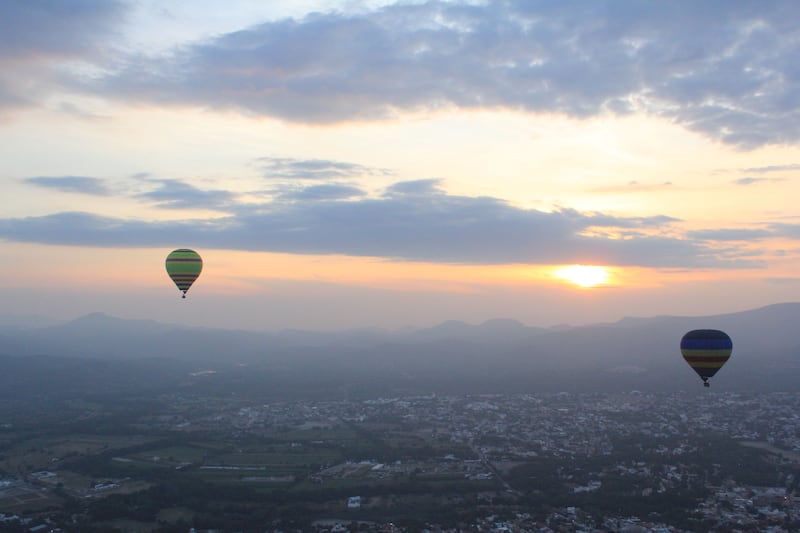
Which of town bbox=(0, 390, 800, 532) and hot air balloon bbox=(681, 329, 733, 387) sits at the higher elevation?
hot air balloon bbox=(681, 329, 733, 387)

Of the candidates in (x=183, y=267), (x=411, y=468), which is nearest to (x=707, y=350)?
(x=411, y=468)

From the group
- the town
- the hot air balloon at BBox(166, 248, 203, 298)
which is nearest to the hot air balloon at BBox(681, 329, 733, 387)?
the town

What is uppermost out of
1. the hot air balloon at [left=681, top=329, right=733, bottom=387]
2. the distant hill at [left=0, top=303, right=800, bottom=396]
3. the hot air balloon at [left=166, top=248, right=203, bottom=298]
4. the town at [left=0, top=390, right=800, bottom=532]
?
the hot air balloon at [left=166, top=248, right=203, bottom=298]

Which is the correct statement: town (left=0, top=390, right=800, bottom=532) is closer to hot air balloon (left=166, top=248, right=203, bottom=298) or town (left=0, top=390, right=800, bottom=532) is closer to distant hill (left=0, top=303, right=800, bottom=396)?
hot air balloon (left=166, top=248, right=203, bottom=298)

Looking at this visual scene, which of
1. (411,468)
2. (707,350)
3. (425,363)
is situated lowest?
(411,468)

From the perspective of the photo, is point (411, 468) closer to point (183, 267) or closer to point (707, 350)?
point (183, 267)

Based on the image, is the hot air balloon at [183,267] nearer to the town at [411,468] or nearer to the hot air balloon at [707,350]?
the town at [411,468]

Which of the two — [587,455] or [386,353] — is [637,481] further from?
[386,353]
